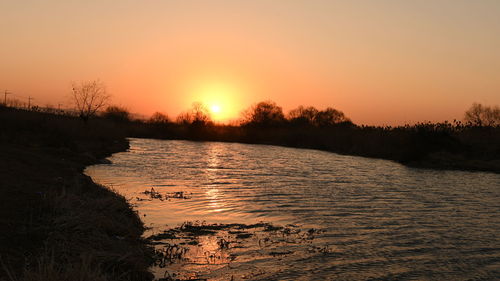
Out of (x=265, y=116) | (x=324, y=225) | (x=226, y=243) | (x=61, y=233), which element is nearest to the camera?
(x=61, y=233)

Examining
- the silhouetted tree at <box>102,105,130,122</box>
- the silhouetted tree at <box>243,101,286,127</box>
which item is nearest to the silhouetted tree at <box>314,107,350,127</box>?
the silhouetted tree at <box>243,101,286,127</box>

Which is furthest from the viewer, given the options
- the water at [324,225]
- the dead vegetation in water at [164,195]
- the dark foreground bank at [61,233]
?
the dead vegetation in water at [164,195]

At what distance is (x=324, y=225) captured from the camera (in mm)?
16125

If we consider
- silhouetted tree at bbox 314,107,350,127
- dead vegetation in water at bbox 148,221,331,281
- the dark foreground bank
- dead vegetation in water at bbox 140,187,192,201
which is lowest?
dead vegetation in water at bbox 148,221,331,281

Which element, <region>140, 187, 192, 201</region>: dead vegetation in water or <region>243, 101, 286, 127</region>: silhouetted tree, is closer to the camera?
<region>140, 187, 192, 201</region>: dead vegetation in water

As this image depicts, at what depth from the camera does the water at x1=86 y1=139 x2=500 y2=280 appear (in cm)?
1118

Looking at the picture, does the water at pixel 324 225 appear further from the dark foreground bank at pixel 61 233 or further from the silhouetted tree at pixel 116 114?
the silhouetted tree at pixel 116 114

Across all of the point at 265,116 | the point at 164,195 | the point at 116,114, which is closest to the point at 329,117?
the point at 265,116

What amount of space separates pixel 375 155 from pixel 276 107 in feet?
252

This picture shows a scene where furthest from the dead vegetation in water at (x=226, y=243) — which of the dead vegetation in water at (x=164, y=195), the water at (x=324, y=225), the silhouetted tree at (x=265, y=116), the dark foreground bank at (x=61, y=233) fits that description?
the silhouetted tree at (x=265, y=116)

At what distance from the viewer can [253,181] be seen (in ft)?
94.1

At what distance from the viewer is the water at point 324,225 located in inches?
440

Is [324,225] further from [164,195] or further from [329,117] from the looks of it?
[329,117]

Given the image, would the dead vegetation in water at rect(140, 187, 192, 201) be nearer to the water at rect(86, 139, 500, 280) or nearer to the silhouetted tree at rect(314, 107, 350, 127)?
the water at rect(86, 139, 500, 280)
